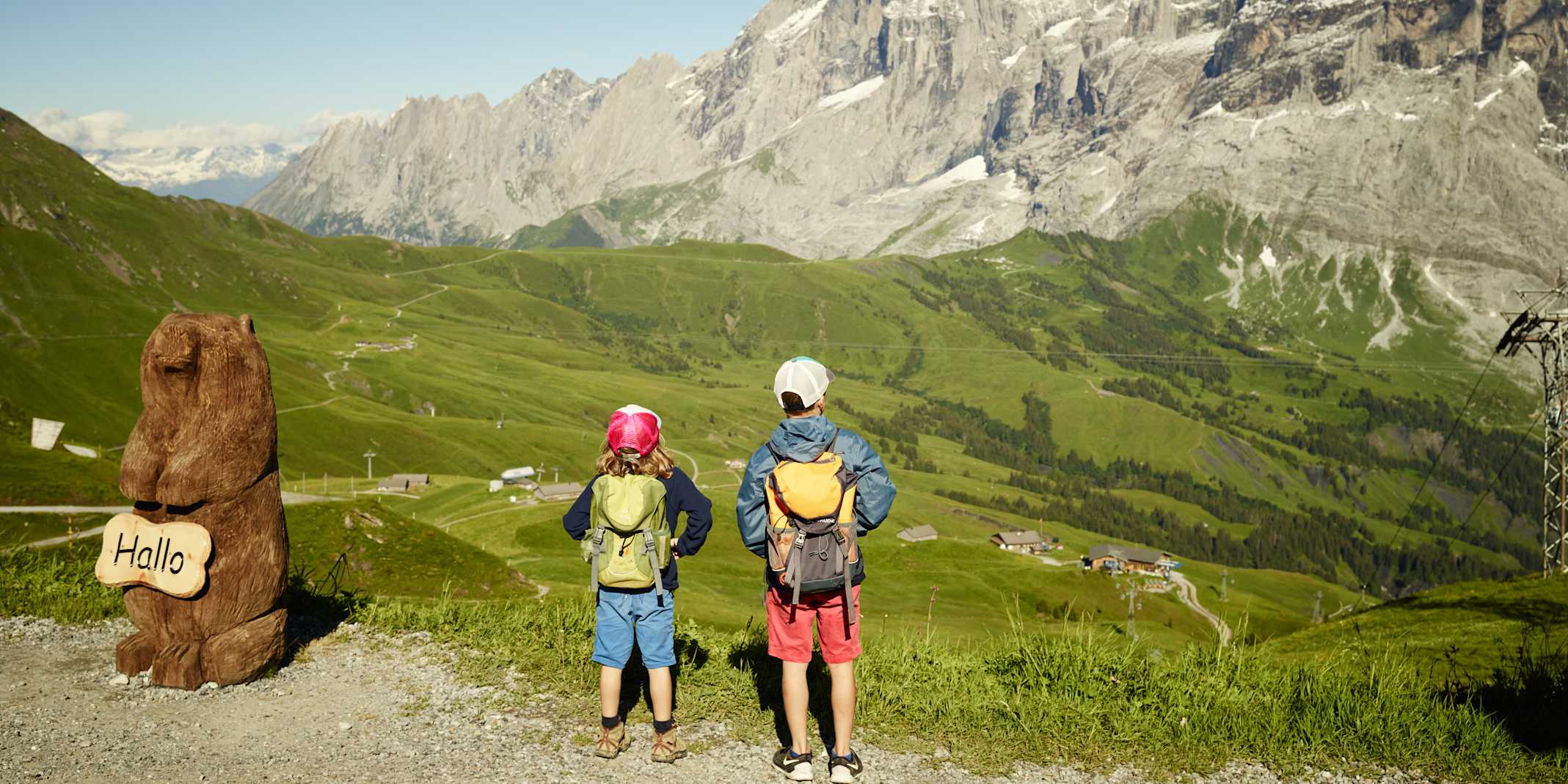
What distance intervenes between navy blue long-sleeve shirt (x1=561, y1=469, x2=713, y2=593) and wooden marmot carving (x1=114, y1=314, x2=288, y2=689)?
563 centimetres

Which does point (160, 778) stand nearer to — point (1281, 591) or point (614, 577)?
point (614, 577)

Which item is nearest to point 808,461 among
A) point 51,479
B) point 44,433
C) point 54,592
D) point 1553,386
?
point 54,592

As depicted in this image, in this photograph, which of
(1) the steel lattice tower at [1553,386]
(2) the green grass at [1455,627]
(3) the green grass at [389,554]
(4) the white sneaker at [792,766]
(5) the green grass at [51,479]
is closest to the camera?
(4) the white sneaker at [792,766]

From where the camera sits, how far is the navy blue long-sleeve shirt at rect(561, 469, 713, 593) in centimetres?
1101

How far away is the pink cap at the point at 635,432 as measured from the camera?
35.2 ft

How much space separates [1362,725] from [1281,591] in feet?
633

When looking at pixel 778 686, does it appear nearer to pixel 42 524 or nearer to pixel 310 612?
pixel 310 612

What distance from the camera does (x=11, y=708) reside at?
1166cm

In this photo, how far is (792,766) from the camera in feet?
33.5

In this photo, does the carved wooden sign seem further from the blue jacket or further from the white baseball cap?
the white baseball cap

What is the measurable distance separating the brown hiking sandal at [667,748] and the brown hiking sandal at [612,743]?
15.1 inches

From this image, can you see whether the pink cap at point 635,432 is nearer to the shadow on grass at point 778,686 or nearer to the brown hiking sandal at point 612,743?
the shadow on grass at point 778,686

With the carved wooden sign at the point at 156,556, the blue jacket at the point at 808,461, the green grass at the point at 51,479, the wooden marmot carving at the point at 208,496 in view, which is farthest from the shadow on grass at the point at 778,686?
the green grass at the point at 51,479

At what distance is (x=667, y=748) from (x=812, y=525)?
10.7 feet
